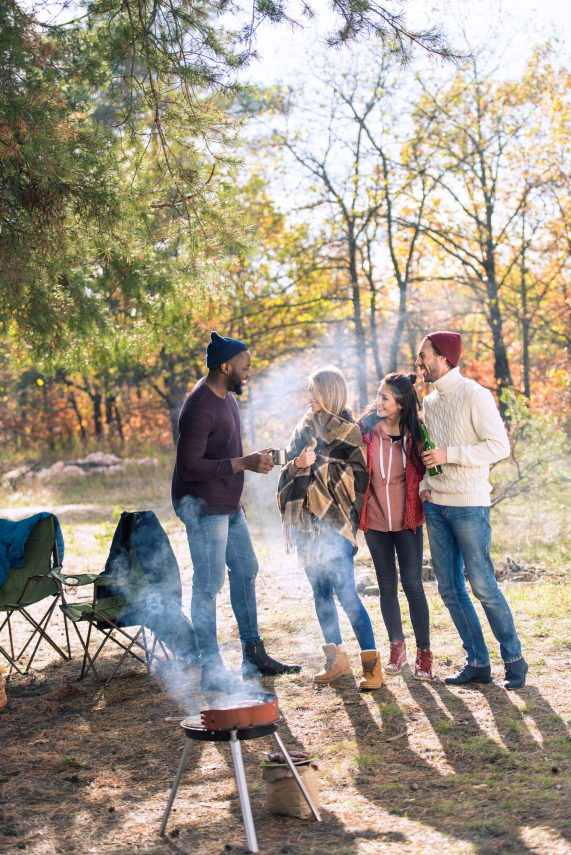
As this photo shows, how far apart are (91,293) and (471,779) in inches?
198

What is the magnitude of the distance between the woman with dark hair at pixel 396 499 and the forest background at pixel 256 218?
61.0 inches

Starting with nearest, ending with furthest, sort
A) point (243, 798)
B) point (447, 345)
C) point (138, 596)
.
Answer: point (243, 798)
point (447, 345)
point (138, 596)

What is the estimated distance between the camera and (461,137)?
52.7 ft

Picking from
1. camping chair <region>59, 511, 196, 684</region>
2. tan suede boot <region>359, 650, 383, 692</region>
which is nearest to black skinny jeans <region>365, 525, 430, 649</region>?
tan suede boot <region>359, 650, 383, 692</region>

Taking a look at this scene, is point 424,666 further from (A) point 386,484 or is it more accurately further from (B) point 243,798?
(B) point 243,798

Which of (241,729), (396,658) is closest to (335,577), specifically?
(396,658)

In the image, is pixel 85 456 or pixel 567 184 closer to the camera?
pixel 567 184

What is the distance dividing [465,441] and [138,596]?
79.9 inches

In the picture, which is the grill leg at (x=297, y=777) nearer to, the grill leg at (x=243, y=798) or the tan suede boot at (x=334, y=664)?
the grill leg at (x=243, y=798)

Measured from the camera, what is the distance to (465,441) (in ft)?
14.0

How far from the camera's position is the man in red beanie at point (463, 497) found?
4.18m

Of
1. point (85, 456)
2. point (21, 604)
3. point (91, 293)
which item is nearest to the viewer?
point (21, 604)

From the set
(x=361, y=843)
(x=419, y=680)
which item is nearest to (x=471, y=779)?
(x=361, y=843)

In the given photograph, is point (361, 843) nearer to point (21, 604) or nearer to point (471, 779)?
point (471, 779)
